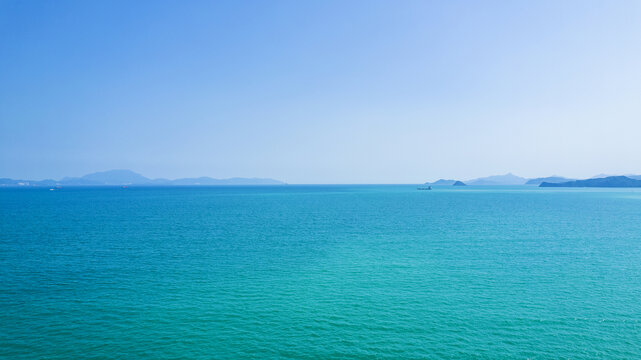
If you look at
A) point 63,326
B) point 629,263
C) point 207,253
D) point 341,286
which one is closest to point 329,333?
point 341,286

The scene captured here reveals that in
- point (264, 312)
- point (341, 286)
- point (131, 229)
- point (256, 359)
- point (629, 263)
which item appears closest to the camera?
point (256, 359)

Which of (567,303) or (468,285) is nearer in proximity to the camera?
(567,303)

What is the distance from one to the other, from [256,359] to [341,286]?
12.9m

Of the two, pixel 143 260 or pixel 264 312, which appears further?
pixel 143 260

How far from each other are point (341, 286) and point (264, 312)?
826 cm

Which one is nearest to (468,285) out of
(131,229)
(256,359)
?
(256,359)

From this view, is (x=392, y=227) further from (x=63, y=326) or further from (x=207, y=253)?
(x=63, y=326)

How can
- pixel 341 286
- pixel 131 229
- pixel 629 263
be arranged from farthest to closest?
pixel 131 229, pixel 629 263, pixel 341 286

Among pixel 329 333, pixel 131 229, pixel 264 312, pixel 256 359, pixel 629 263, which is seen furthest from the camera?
pixel 131 229

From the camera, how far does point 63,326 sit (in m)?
22.5

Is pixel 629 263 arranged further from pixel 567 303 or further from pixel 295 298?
pixel 295 298

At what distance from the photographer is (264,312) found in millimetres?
24844

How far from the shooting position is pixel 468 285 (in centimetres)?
3062

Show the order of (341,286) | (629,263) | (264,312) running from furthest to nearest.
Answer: (629,263) → (341,286) → (264,312)
